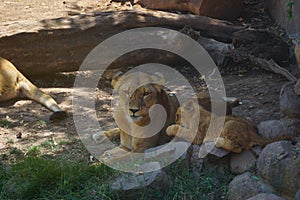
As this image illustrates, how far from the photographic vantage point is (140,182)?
14.6 feet

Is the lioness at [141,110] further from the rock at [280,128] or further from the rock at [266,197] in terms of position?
the rock at [266,197]

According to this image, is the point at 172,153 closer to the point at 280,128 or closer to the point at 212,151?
the point at 212,151

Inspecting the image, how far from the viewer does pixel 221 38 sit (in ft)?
27.3

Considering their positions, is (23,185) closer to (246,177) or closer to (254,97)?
(246,177)

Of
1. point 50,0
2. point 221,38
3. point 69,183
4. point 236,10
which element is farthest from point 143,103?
point 50,0

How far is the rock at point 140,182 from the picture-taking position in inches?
175

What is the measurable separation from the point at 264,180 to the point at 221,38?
4302 millimetres

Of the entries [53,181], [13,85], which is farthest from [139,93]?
[13,85]

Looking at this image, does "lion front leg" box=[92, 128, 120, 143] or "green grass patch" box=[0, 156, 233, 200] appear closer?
"green grass patch" box=[0, 156, 233, 200]

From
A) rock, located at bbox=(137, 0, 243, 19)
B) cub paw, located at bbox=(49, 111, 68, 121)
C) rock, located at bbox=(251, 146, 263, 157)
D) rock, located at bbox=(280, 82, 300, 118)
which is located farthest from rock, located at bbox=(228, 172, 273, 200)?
rock, located at bbox=(137, 0, 243, 19)

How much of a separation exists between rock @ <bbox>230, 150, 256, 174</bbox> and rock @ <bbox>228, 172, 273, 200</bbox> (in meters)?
0.13

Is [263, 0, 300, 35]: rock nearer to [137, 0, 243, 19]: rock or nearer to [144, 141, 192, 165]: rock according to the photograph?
[137, 0, 243, 19]: rock

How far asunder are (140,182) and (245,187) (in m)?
0.86

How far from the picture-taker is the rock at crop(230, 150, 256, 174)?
460cm
